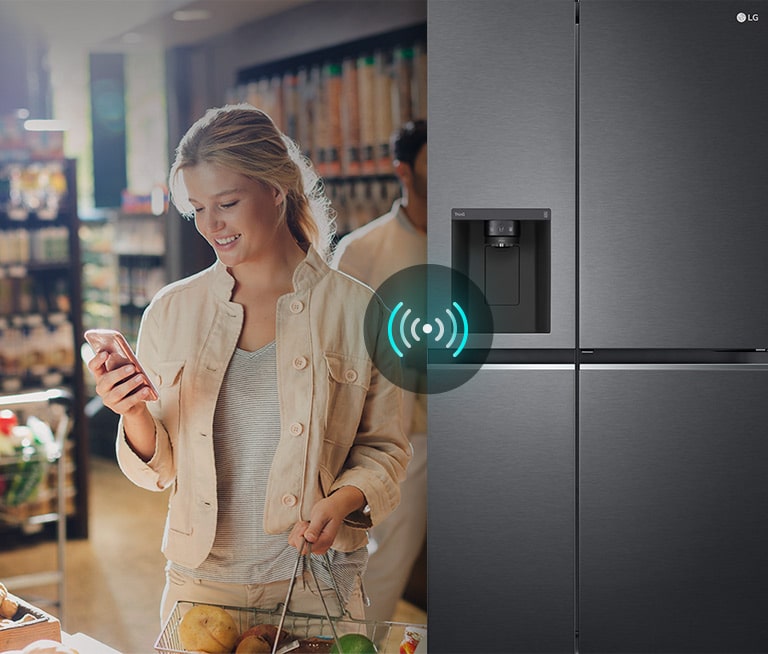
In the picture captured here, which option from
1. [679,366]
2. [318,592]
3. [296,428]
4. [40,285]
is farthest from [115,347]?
[679,366]

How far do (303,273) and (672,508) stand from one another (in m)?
1.04

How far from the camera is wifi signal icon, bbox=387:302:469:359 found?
2033 mm

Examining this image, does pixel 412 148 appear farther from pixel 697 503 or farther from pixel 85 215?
pixel 697 503

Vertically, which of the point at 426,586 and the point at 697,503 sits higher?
the point at 697,503

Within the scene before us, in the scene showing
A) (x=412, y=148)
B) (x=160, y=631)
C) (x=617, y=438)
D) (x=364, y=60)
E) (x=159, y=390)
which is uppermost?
(x=364, y=60)

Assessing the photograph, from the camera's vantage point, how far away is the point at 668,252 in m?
2.03

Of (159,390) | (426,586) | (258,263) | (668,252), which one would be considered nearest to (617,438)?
(668,252)

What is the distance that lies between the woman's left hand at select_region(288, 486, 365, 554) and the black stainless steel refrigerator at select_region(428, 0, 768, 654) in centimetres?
23

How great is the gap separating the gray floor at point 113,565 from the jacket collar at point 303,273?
0.51 m

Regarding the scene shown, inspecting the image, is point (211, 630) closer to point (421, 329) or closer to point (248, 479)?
point (248, 479)

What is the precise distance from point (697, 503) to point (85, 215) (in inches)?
63.0

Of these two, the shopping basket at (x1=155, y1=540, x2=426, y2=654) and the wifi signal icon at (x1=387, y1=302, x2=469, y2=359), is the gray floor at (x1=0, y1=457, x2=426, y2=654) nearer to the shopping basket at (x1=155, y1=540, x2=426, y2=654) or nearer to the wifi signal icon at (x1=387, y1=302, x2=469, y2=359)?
the shopping basket at (x1=155, y1=540, x2=426, y2=654)

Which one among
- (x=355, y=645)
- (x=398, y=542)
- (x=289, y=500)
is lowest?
(x=355, y=645)

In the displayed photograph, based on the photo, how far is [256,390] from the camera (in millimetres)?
1999
